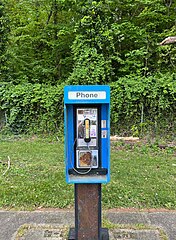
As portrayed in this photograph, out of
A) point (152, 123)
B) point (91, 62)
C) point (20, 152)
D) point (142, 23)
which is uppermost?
point (142, 23)

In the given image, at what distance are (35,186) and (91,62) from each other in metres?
5.12

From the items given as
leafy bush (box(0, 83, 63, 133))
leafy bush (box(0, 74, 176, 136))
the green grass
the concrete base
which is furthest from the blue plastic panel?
leafy bush (box(0, 83, 63, 133))

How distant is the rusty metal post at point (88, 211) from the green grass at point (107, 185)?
99 cm

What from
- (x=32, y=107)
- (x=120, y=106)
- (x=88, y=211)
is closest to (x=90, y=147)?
(x=88, y=211)

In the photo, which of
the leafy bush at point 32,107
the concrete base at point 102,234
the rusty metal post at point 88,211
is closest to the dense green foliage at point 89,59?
the leafy bush at point 32,107

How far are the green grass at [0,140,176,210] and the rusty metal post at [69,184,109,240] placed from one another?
39.0 inches

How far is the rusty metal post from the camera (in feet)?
8.50

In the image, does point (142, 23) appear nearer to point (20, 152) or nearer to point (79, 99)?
point (20, 152)

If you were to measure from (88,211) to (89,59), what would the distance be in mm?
6408

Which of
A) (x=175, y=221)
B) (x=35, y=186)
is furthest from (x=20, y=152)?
(x=175, y=221)

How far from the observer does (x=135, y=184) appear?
171 inches

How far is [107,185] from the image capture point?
431cm

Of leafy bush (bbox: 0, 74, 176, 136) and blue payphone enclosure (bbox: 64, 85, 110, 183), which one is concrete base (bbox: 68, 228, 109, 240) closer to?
blue payphone enclosure (bbox: 64, 85, 110, 183)

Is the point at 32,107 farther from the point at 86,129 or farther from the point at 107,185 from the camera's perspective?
the point at 86,129
